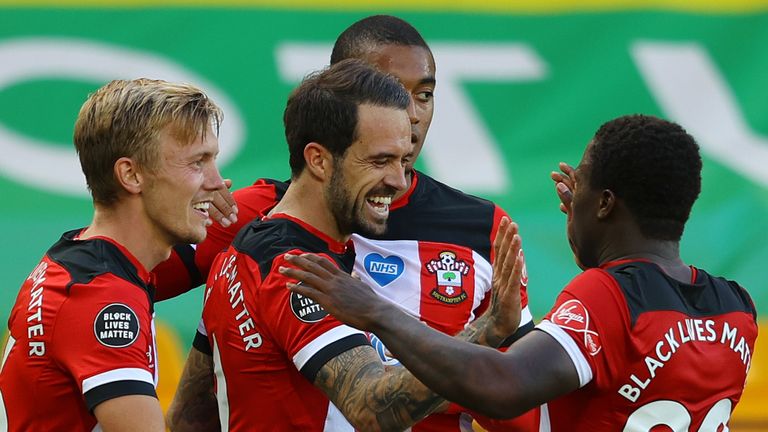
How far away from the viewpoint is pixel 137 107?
12.4ft

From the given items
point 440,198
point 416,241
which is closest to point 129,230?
point 416,241

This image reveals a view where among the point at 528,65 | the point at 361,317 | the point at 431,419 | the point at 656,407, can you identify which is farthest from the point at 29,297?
the point at 528,65

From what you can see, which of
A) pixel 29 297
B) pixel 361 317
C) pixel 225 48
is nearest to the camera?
pixel 361 317

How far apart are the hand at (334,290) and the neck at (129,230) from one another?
22.4 inches

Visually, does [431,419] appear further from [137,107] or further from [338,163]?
[137,107]

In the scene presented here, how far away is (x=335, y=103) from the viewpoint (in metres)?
3.97

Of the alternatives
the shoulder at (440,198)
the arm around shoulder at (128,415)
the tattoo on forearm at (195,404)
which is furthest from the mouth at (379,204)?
the arm around shoulder at (128,415)

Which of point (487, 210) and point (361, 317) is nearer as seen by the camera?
point (361, 317)

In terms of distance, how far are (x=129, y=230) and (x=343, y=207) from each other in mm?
666

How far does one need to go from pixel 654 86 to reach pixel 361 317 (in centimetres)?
→ 452

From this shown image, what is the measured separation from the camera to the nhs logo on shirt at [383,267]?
439cm

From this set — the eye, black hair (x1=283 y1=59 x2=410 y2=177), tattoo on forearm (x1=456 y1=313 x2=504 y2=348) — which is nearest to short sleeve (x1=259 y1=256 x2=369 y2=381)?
tattoo on forearm (x1=456 y1=313 x2=504 y2=348)

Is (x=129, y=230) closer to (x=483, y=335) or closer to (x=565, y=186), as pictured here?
(x=483, y=335)

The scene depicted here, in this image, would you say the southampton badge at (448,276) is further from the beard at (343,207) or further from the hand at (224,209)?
the hand at (224,209)
